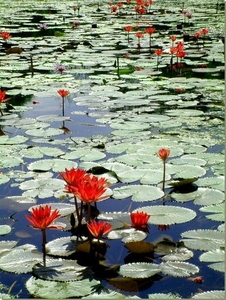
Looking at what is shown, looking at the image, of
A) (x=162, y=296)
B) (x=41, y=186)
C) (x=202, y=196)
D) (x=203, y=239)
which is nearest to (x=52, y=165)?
(x=41, y=186)

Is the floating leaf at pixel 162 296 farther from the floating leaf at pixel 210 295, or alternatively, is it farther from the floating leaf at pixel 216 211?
the floating leaf at pixel 216 211

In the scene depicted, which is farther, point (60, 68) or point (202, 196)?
point (60, 68)

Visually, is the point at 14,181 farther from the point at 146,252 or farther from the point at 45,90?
the point at 45,90

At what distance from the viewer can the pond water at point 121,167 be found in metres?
1.61

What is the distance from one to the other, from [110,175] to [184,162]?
400 mm

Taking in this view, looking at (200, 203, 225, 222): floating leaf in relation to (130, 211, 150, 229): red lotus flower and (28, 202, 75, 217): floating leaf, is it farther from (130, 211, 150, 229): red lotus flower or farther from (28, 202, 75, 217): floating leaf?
(28, 202, 75, 217): floating leaf

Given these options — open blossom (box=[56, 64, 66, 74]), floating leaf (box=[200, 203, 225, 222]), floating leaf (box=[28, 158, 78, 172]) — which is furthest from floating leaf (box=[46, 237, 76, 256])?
open blossom (box=[56, 64, 66, 74])

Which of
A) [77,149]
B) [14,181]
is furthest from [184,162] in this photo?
[14,181]

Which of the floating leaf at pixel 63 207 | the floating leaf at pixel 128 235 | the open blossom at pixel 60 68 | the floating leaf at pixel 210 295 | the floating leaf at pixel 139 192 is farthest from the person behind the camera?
the open blossom at pixel 60 68

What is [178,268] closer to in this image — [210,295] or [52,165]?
[210,295]

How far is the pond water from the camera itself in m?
1.61

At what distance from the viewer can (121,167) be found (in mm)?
2510

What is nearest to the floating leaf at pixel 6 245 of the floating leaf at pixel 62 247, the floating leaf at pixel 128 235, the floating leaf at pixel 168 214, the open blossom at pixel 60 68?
the floating leaf at pixel 62 247

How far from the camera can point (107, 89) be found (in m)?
4.27
